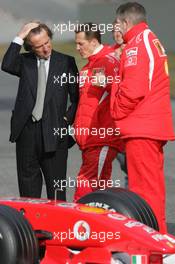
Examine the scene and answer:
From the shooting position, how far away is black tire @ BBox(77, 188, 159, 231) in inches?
290

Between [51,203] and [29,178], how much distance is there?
145cm

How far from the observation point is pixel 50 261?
7.15 m

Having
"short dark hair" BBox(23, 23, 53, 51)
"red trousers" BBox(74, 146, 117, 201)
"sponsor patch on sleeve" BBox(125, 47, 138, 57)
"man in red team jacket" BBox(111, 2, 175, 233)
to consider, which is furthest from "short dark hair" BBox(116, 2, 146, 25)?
"red trousers" BBox(74, 146, 117, 201)

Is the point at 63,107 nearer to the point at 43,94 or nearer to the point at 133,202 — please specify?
the point at 43,94

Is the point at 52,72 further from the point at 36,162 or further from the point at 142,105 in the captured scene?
the point at 142,105

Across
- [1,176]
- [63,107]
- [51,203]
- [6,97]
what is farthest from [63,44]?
[51,203]

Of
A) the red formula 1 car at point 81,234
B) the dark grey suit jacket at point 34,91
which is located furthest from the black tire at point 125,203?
the dark grey suit jacket at point 34,91

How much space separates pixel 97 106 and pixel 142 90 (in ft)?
2.42

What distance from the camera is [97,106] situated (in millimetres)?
8531

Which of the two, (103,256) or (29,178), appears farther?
(29,178)

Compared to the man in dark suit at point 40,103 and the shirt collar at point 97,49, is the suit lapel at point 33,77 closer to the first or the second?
the man in dark suit at point 40,103

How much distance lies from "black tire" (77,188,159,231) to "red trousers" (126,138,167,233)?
1.55ft

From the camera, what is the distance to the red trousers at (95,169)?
28.2 feet

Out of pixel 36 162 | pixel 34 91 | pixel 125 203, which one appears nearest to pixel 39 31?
pixel 34 91
